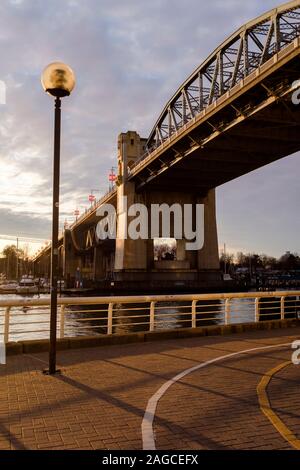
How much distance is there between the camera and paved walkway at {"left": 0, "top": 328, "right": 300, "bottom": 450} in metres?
5.31

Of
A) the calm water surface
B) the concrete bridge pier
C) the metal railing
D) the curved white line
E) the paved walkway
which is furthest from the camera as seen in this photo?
the concrete bridge pier

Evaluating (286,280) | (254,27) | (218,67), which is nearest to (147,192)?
(218,67)

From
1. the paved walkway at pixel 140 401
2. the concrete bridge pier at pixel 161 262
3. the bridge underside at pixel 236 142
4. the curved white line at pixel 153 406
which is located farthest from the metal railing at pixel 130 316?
the concrete bridge pier at pixel 161 262

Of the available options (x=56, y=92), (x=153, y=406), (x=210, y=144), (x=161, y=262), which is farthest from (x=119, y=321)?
(x=161, y=262)

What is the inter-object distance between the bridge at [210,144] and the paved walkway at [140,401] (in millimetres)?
30861

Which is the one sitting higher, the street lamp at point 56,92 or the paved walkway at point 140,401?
the street lamp at point 56,92

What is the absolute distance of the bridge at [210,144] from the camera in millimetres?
42750

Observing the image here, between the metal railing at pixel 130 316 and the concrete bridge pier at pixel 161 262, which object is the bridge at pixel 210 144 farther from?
the metal railing at pixel 130 316

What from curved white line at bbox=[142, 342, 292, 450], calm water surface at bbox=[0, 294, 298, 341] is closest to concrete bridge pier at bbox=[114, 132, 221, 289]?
calm water surface at bbox=[0, 294, 298, 341]

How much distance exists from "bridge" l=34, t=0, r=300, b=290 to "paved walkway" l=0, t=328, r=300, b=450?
101ft

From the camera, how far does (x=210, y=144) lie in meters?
54.3

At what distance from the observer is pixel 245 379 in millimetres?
8445

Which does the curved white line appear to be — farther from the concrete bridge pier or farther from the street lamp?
the concrete bridge pier

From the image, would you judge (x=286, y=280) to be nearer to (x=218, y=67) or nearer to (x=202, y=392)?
(x=218, y=67)
